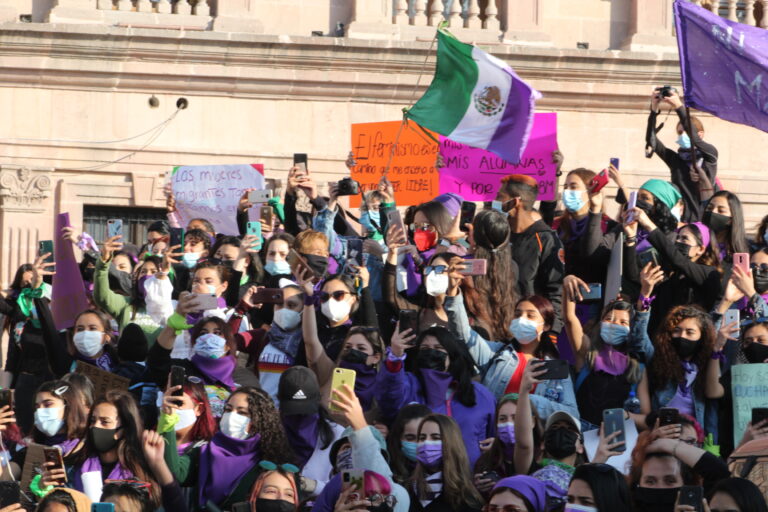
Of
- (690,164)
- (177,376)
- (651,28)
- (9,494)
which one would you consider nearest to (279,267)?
(177,376)

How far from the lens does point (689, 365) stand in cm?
1065

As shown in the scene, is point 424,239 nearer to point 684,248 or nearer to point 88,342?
point 684,248

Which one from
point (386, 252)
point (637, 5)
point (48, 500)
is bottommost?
point (48, 500)

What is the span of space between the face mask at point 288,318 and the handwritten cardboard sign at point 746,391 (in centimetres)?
240

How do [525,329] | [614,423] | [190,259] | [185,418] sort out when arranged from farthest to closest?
[190,259] < [525,329] < [185,418] < [614,423]

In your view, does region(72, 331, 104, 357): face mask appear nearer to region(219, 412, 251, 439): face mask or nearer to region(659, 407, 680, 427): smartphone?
region(219, 412, 251, 439): face mask

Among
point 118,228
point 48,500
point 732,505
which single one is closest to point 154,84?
point 118,228

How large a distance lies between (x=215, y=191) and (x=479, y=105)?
2.28 meters

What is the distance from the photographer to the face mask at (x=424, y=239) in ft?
39.9

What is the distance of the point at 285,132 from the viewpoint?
17.8 meters

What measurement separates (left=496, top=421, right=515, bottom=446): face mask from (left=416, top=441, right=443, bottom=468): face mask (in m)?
0.48

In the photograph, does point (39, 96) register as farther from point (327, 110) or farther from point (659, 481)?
point (659, 481)

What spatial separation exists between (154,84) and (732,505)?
10.4 meters

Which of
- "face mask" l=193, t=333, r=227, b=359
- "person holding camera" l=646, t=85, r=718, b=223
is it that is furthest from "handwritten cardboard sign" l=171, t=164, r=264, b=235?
"face mask" l=193, t=333, r=227, b=359
